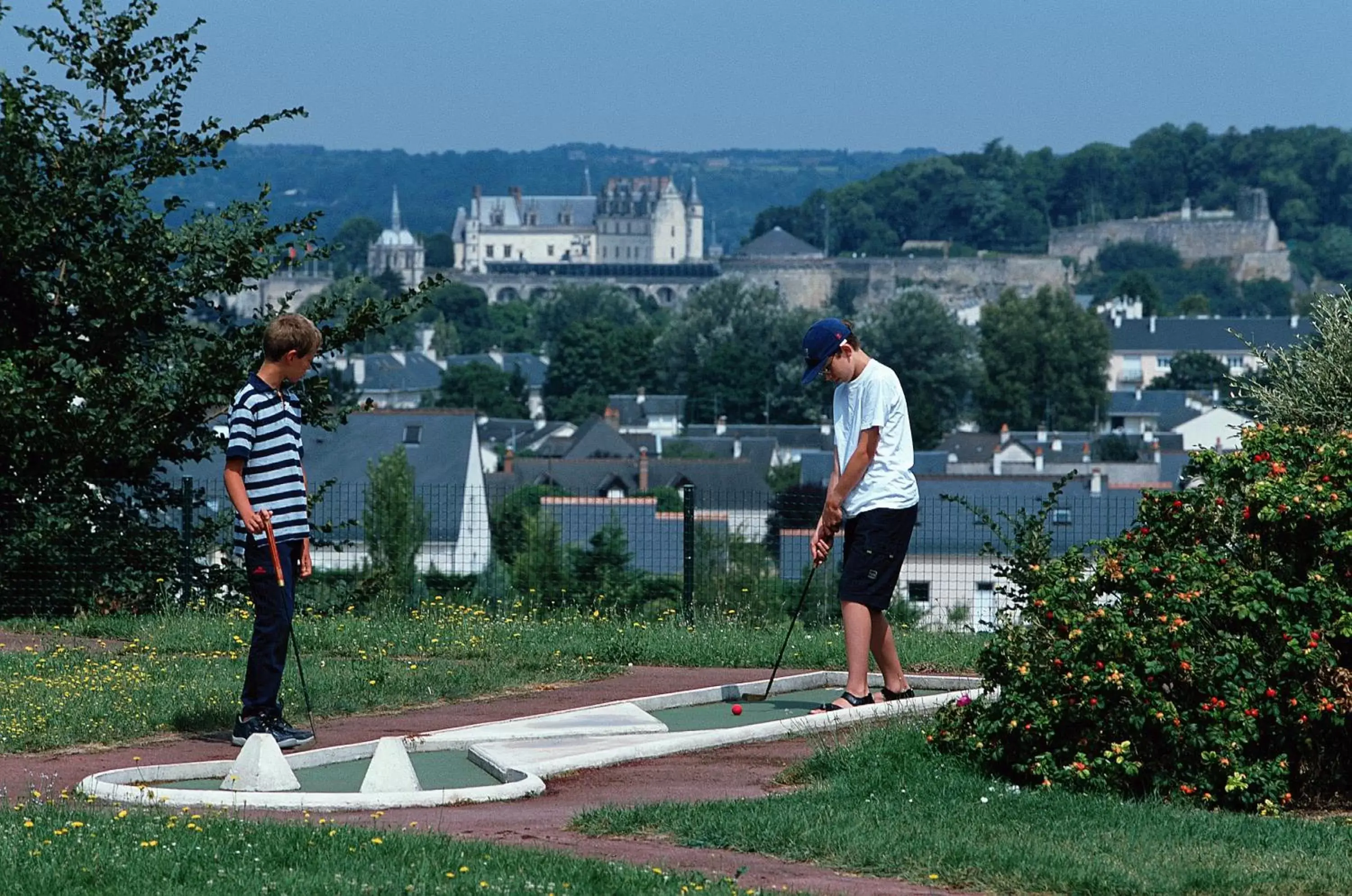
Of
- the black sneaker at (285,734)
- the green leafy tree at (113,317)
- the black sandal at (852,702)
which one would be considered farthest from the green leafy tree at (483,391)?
the black sneaker at (285,734)

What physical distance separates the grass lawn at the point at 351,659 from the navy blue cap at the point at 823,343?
2598mm

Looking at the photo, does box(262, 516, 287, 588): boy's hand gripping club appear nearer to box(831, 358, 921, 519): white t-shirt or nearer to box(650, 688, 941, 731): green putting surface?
box(650, 688, 941, 731): green putting surface

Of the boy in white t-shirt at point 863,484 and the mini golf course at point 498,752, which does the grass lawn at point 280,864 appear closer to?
the mini golf course at point 498,752

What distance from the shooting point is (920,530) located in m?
40.8

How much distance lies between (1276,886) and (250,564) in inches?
170

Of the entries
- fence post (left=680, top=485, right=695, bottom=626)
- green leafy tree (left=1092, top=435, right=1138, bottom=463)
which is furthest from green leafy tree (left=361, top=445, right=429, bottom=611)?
green leafy tree (left=1092, top=435, right=1138, bottom=463)

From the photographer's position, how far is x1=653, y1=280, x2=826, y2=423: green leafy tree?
136125 millimetres

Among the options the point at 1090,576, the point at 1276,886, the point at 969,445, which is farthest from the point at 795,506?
the point at 969,445

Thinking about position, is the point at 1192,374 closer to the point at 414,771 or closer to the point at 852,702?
the point at 852,702

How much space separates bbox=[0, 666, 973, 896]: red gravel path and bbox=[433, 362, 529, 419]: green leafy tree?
447ft

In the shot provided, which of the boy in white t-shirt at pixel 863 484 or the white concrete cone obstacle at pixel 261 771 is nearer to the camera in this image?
the white concrete cone obstacle at pixel 261 771

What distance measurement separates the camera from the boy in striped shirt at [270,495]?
854cm

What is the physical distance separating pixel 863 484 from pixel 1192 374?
15041 centimetres

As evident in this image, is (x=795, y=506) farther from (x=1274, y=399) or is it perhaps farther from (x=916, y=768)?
(x=916, y=768)
